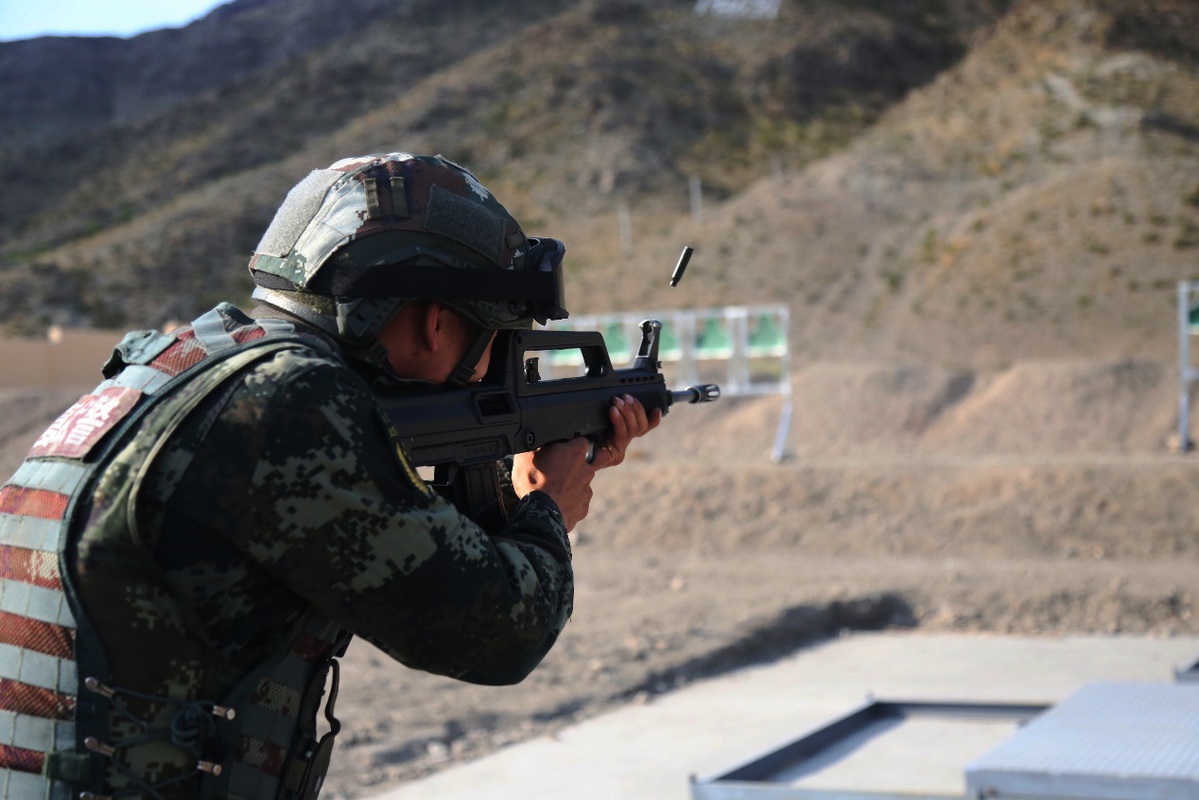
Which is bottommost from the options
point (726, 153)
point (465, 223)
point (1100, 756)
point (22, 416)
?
point (1100, 756)

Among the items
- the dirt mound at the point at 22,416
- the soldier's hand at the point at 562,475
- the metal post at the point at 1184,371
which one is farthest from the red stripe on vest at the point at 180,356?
the dirt mound at the point at 22,416

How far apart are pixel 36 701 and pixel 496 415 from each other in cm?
92

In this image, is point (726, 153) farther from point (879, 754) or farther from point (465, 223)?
point (465, 223)

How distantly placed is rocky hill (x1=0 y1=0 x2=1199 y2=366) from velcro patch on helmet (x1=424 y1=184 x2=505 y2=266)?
24351 millimetres

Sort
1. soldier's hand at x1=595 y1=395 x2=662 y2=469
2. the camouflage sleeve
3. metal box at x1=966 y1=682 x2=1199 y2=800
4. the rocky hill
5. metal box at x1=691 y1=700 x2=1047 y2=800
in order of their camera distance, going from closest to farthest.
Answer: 1. the camouflage sleeve
2. soldier's hand at x1=595 y1=395 x2=662 y2=469
3. metal box at x1=966 y1=682 x2=1199 y2=800
4. metal box at x1=691 y1=700 x2=1047 y2=800
5. the rocky hill

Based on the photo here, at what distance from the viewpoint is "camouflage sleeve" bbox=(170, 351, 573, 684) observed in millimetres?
1631

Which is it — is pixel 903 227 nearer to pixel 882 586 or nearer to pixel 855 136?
pixel 855 136

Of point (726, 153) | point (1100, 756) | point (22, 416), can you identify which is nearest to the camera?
point (1100, 756)

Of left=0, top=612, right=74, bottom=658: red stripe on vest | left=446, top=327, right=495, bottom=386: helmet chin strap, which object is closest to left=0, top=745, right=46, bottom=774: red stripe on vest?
left=0, top=612, right=74, bottom=658: red stripe on vest

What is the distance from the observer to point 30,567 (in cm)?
169

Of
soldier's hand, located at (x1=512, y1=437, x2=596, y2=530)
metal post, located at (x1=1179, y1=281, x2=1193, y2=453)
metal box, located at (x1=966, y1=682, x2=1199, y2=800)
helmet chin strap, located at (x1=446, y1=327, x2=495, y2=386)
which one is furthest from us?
metal post, located at (x1=1179, y1=281, x2=1193, y2=453)

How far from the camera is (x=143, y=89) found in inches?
2589

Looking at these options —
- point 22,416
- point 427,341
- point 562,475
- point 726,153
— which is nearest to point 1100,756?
point 562,475

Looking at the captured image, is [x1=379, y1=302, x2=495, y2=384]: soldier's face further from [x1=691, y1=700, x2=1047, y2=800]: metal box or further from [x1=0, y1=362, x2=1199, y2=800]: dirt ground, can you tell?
[x1=0, y1=362, x2=1199, y2=800]: dirt ground
